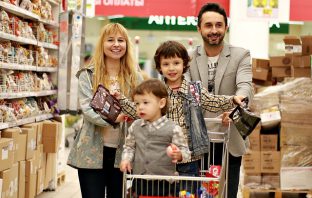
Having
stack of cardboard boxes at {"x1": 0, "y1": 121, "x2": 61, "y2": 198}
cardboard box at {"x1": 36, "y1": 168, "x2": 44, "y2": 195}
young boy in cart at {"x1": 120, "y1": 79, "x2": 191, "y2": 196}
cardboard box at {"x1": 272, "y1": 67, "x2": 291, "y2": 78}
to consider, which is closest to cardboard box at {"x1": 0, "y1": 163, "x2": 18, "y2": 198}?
stack of cardboard boxes at {"x1": 0, "y1": 121, "x2": 61, "y2": 198}

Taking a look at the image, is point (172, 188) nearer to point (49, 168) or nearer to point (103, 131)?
point (103, 131)

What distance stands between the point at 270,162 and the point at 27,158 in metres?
2.50

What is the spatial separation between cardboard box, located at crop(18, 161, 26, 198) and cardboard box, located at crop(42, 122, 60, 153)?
0.67 m

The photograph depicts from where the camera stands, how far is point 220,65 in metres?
3.60

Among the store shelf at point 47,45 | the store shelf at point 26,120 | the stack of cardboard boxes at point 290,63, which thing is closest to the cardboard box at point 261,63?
the stack of cardboard boxes at point 290,63

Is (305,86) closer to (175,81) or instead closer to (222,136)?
(222,136)

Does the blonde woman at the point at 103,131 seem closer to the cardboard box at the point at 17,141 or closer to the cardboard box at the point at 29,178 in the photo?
the cardboard box at the point at 17,141

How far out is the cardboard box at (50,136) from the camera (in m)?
5.65

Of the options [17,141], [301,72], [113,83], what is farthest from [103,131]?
[301,72]

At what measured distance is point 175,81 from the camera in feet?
10.4

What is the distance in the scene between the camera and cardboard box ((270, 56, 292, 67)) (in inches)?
254

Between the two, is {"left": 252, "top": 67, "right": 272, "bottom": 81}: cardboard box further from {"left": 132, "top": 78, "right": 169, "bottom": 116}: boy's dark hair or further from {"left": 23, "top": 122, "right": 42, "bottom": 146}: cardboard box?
{"left": 132, "top": 78, "right": 169, "bottom": 116}: boy's dark hair

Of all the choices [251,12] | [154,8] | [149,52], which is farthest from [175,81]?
[149,52]

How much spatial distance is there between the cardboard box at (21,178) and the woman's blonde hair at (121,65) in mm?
1681
